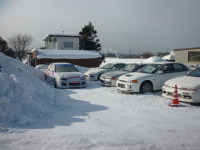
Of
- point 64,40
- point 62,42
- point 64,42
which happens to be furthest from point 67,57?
point 64,40

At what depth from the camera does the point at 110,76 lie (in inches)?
471

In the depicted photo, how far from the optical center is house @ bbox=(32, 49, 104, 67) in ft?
98.4

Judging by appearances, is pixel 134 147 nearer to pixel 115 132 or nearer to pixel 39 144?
pixel 115 132

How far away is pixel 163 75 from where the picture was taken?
9984mm

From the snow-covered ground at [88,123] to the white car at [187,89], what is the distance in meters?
0.34

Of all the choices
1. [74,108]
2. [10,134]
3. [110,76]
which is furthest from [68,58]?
[10,134]

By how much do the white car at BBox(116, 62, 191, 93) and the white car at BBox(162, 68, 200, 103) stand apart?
131 cm

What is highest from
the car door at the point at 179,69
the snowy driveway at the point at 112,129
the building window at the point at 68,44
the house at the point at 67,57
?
the building window at the point at 68,44

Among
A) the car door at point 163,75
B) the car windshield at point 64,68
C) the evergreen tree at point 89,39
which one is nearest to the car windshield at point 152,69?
the car door at point 163,75

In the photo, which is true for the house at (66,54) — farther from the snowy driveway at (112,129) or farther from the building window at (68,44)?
the snowy driveway at (112,129)

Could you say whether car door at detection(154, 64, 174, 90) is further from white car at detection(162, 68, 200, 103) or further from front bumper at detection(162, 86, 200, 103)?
front bumper at detection(162, 86, 200, 103)

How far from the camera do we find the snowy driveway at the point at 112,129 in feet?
13.9

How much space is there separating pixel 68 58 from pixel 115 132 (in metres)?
27.1

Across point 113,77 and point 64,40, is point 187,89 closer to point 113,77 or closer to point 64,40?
point 113,77
